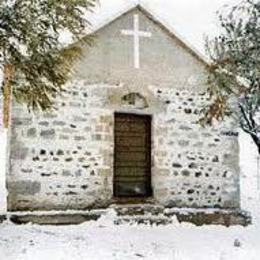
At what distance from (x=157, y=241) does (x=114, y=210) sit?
1743mm

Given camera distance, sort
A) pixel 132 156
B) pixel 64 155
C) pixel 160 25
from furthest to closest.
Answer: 1. pixel 160 25
2. pixel 132 156
3. pixel 64 155

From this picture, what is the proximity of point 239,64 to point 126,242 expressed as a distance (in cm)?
372

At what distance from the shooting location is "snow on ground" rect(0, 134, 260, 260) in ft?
29.4

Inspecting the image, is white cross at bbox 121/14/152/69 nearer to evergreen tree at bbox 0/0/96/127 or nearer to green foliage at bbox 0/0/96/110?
evergreen tree at bbox 0/0/96/127

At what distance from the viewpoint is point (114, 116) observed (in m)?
12.4

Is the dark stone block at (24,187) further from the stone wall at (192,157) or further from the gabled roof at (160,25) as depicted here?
the gabled roof at (160,25)

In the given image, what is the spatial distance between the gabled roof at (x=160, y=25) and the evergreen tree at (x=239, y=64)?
5.04 feet

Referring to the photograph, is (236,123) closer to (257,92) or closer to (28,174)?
(257,92)

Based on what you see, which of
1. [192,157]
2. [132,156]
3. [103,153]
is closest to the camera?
[103,153]

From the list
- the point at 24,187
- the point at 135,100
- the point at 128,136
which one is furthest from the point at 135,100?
the point at 24,187

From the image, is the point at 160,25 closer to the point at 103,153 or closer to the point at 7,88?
the point at 103,153

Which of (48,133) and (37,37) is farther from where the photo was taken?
(48,133)

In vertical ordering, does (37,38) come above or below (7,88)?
above

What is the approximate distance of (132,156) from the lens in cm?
1264
